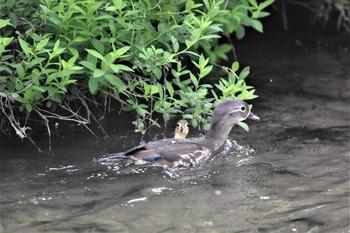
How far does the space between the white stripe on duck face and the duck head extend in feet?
1.16

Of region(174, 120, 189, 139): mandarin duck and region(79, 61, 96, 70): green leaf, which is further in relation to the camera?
region(174, 120, 189, 139): mandarin duck

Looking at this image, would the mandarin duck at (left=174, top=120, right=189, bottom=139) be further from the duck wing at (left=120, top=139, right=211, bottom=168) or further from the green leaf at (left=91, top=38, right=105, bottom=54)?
the green leaf at (left=91, top=38, right=105, bottom=54)

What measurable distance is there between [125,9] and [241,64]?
4162 millimetres

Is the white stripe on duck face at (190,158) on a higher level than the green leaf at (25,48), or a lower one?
lower

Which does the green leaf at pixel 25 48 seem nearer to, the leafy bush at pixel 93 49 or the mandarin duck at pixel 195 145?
the leafy bush at pixel 93 49

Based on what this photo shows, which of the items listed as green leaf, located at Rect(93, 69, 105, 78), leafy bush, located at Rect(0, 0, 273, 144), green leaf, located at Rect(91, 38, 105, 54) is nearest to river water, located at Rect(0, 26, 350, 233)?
leafy bush, located at Rect(0, 0, 273, 144)

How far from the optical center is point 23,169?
26.9 ft

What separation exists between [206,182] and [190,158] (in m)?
0.63

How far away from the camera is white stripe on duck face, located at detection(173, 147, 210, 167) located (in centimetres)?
854

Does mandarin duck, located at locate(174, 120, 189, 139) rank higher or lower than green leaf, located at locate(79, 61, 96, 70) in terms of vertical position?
lower

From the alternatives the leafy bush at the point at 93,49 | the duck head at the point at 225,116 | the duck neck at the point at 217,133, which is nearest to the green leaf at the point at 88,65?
the leafy bush at the point at 93,49

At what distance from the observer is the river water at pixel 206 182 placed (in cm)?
692

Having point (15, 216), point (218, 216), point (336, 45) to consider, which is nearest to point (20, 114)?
point (15, 216)

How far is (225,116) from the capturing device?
28.8 feet
